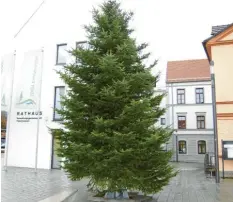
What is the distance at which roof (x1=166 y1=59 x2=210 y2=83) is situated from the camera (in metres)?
31.9

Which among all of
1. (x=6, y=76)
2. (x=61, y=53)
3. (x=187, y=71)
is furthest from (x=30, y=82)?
(x=187, y=71)

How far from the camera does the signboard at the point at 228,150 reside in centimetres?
1249

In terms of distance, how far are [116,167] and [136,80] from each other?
2.12 meters

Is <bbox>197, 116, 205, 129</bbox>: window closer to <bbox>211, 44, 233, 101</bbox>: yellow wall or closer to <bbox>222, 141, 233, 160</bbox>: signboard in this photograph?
<bbox>211, 44, 233, 101</bbox>: yellow wall

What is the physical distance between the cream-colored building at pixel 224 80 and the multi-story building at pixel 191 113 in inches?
654

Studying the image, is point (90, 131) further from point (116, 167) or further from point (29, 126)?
point (29, 126)

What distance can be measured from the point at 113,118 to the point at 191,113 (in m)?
26.0

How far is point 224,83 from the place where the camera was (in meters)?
13.6

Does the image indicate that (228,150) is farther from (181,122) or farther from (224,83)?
(181,122)

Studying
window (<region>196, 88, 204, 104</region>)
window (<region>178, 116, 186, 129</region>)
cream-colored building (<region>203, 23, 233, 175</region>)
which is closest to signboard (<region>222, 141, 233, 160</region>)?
cream-colored building (<region>203, 23, 233, 175</region>)

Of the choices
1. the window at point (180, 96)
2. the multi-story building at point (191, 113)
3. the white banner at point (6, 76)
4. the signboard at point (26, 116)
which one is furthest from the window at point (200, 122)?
the white banner at point (6, 76)

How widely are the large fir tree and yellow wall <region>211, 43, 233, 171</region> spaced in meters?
6.85

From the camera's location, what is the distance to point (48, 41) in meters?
17.4

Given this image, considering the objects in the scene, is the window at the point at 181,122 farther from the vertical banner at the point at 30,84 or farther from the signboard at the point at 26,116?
the vertical banner at the point at 30,84
